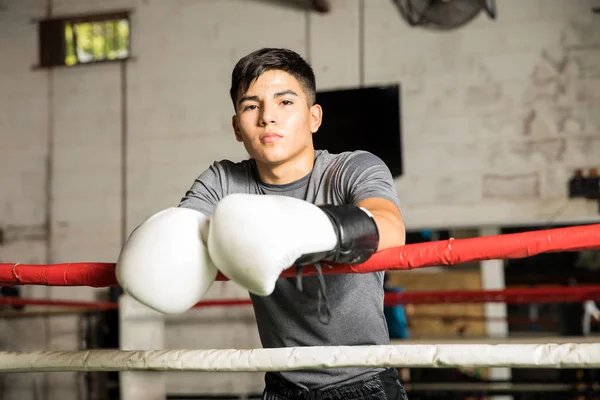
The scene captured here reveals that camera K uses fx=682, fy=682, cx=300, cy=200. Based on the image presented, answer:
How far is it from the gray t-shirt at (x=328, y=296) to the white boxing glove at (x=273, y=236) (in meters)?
0.40

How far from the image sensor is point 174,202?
512 centimetres

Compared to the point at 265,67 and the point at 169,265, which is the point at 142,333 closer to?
the point at 265,67

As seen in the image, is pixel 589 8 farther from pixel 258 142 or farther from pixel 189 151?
pixel 258 142

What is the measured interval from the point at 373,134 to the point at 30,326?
308 centimetres

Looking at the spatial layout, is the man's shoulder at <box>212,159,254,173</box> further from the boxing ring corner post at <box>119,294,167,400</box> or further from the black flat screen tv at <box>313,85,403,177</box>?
the black flat screen tv at <box>313,85,403,177</box>

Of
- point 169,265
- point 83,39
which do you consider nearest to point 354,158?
point 169,265

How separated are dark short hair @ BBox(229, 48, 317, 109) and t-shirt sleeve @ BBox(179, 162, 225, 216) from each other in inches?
6.9

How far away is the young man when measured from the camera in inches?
55.9

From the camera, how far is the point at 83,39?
5598 mm

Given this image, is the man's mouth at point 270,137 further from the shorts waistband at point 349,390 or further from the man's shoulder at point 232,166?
the shorts waistband at point 349,390

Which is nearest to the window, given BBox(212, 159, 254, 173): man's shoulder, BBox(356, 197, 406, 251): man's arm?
BBox(212, 159, 254, 173): man's shoulder

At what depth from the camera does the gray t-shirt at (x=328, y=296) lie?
1.44 metres

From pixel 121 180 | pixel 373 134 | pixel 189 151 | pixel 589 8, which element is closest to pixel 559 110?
pixel 589 8

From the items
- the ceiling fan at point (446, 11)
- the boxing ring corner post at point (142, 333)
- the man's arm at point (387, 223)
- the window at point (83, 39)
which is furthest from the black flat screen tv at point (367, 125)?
the man's arm at point (387, 223)
